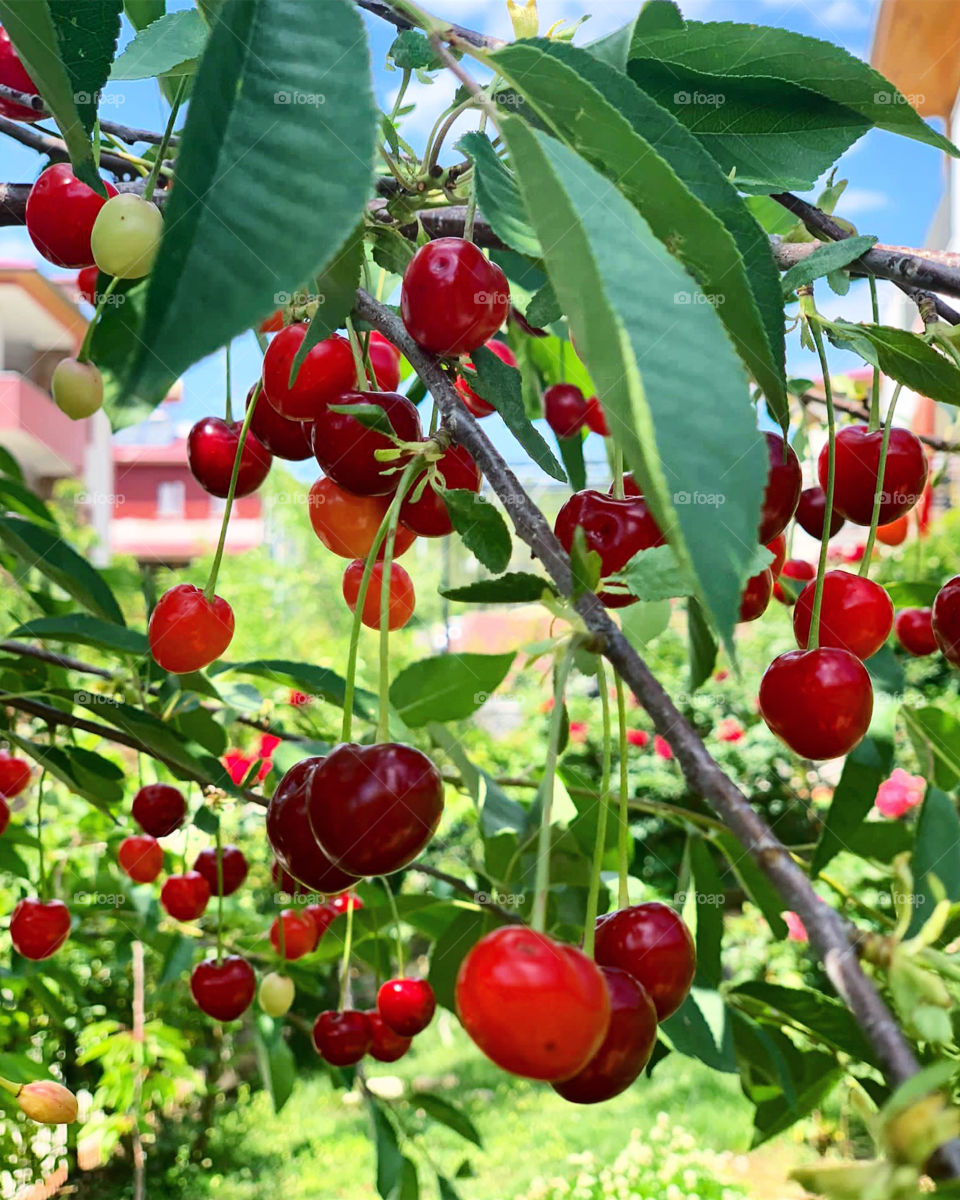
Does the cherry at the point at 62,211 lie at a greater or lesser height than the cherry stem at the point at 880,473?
greater

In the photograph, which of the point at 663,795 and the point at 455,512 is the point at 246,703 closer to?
the point at 455,512

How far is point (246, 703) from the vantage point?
1176 millimetres

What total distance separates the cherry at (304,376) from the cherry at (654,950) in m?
0.31

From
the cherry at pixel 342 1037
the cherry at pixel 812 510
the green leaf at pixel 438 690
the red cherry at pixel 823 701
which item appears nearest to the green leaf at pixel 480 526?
the red cherry at pixel 823 701

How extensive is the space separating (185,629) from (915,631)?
0.73 m

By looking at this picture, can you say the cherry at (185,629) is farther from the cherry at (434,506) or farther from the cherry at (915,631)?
the cherry at (915,631)

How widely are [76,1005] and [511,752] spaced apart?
9.41ft

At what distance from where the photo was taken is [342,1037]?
1143mm

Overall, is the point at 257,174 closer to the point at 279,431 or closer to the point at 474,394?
the point at 279,431

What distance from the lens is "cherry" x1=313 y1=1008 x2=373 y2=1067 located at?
1.14 meters

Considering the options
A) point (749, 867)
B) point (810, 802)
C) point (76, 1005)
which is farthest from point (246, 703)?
point (810, 802)

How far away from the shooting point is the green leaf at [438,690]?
3.33ft

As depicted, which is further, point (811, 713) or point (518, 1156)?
point (518, 1156)

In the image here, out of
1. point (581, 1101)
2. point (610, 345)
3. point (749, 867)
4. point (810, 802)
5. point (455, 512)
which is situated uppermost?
point (610, 345)
